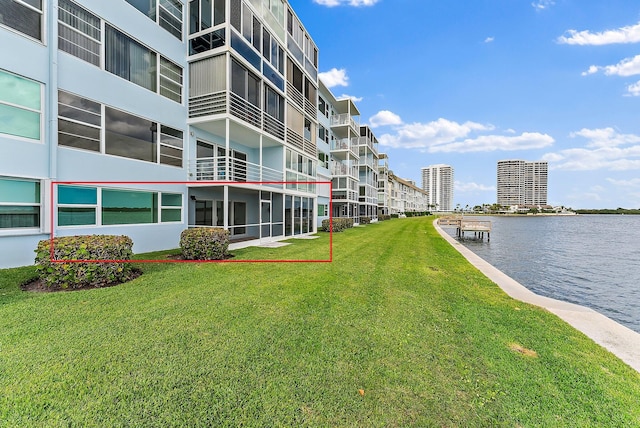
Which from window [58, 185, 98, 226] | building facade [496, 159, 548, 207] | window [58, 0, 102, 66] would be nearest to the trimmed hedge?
window [58, 185, 98, 226]

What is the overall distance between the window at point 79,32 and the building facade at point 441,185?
180301mm

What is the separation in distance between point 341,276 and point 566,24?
2399 centimetres

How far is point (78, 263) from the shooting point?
5672 mm

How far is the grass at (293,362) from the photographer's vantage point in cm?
249

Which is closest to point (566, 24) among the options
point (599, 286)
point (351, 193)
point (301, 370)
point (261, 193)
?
point (599, 286)

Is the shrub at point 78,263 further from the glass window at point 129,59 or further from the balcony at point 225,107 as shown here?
the balcony at point 225,107

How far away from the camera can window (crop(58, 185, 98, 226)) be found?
25.7 feet

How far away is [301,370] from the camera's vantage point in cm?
309

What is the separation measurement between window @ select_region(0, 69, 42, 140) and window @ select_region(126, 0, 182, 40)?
4982 millimetres

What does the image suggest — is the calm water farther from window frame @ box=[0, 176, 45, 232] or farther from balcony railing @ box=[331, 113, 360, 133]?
balcony railing @ box=[331, 113, 360, 133]

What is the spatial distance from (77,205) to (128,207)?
1507 millimetres

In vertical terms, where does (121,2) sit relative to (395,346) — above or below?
above

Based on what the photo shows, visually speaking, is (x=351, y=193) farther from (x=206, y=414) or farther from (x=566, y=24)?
(x=206, y=414)

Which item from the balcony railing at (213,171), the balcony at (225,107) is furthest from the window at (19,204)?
the balcony at (225,107)
